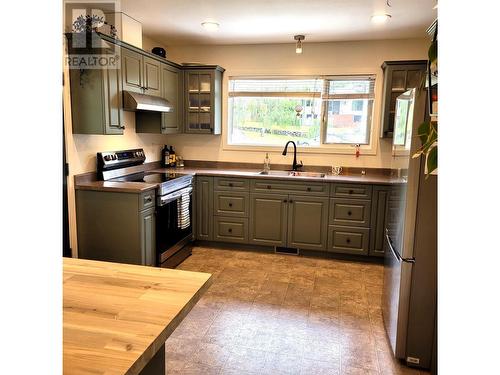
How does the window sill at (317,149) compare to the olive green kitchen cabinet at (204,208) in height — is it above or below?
above

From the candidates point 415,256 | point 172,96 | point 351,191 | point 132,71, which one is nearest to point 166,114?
point 172,96

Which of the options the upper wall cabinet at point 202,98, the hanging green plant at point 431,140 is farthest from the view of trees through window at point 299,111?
the hanging green plant at point 431,140

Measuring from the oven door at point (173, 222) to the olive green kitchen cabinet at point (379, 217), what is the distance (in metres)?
2.06

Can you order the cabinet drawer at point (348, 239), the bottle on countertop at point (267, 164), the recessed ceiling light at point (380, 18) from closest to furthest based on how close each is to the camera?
the recessed ceiling light at point (380, 18)
the cabinet drawer at point (348, 239)
the bottle on countertop at point (267, 164)

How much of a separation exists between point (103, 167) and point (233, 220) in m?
1.60

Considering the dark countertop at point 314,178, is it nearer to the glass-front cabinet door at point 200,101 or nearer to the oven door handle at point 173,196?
the oven door handle at point 173,196

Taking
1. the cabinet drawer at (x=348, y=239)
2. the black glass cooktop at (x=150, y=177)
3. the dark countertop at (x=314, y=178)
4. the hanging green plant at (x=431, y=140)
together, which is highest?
the hanging green plant at (x=431, y=140)

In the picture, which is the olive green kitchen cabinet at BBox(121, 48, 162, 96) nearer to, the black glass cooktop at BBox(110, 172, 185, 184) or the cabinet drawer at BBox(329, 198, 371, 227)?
the black glass cooktop at BBox(110, 172, 185, 184)

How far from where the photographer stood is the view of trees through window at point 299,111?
4477 millimetres

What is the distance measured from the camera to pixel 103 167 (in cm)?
347

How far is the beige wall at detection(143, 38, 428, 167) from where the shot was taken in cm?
427

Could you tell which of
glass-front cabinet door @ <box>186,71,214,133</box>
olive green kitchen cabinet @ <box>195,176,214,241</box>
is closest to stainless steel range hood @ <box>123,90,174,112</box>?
glass-front cabinet door @ <box>186,71,214,133</box>

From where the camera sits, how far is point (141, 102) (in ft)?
11.1
